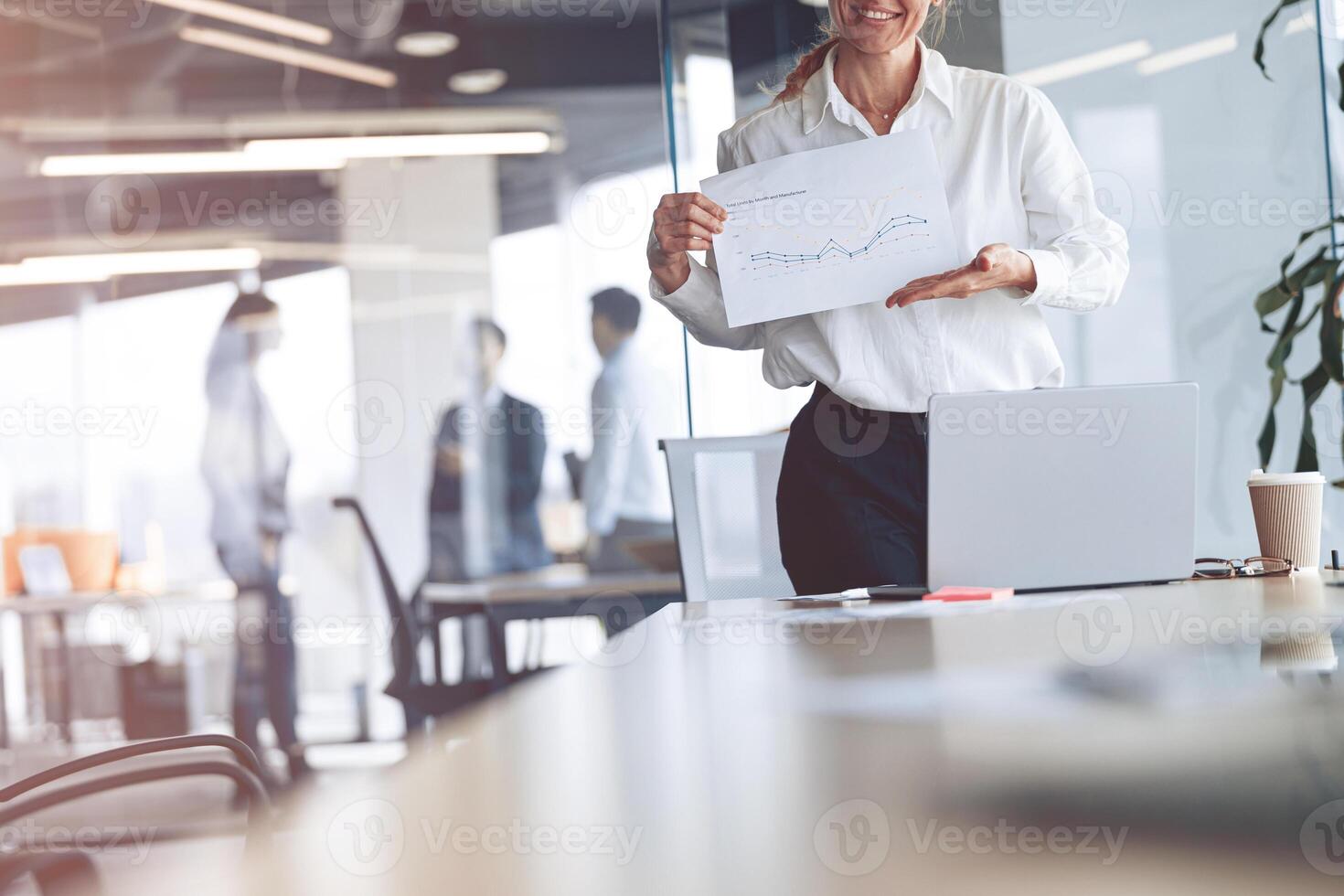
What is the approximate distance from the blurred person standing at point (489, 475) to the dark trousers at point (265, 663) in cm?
84

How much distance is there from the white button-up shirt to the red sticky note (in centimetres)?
38

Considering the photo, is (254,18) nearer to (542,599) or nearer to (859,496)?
(542,599)

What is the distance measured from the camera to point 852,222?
157 cm

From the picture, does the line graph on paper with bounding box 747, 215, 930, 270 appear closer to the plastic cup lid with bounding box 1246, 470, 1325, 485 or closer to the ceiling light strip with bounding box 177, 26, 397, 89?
the plastic cup lid with bounding box 1246, 470, 1325, 485

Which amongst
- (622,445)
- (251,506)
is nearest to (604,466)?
(622,445)

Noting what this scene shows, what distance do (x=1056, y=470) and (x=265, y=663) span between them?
15.8 ft

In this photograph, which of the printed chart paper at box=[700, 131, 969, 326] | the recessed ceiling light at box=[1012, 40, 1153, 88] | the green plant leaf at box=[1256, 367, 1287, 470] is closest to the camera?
the printed chart paper at box=[700, 131, 969, 326]

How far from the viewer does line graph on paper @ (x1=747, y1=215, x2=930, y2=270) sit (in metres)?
Result: 1.57

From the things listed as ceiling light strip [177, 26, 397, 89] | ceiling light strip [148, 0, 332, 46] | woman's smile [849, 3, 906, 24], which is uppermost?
ceiling light strip [148, 0, 332, 46]

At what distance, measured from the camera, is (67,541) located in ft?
17.2

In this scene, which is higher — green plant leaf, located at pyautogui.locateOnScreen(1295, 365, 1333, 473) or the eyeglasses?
green plant leaf, located at pyautogui.locateOnScreen(1295, 365, 1333, 473)

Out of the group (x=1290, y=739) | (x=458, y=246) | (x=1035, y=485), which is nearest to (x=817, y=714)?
(x=1290, y=739)

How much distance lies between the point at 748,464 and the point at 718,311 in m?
0.45

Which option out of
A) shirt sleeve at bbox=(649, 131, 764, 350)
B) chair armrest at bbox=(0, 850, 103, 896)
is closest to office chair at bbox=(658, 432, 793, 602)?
shirt sleeve at bbox=(649, 131, 764, 350)
